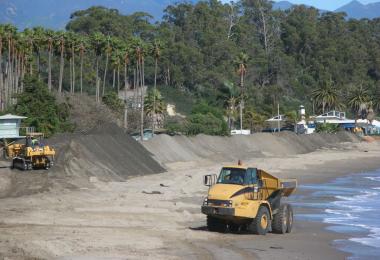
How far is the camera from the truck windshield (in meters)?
22.0

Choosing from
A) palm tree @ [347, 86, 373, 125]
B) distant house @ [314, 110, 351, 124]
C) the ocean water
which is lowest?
the ocean water

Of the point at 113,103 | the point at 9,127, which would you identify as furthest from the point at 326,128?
the point at 9,127

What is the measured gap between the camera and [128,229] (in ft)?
73.5

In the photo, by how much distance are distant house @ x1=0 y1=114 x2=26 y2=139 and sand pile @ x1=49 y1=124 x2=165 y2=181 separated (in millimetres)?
2568

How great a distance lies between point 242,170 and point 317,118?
11234 centimetres

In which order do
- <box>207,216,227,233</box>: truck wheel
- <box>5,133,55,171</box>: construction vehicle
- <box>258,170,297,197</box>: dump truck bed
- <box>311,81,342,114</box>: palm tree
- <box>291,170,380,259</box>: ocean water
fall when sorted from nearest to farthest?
<box>291,170,380,259</box>: ocean water → <box>258,170,297,197</box>: dump truck bed → <box>207,216,227,233</box>: truck wheel → <box>5,133,55,171</box>: construction vehicle → <box>311,81,342,114</box>: palm tree

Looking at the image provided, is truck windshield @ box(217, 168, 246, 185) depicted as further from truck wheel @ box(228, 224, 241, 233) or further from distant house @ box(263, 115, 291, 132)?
distant house @ box(263, 115, 291, 132)

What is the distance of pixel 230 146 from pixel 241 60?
45778 mm

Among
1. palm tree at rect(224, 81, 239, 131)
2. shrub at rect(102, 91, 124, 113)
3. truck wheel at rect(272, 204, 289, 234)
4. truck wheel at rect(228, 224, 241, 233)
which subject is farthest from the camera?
palm tree at rect(224, 81, 239, 131)

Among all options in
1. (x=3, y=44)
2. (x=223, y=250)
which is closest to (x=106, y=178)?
(x=223, y=250)

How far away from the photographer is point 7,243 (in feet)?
58.3

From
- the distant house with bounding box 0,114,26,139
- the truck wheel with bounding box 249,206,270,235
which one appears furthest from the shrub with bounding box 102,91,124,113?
the truck wheel with bounding box 249,206,270,235

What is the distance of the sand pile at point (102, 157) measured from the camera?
4006cm

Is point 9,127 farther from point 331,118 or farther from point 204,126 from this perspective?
point 331,118
